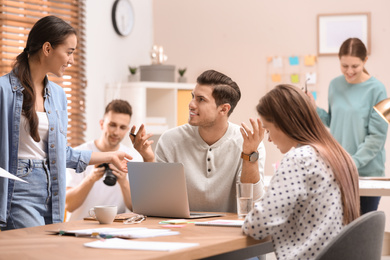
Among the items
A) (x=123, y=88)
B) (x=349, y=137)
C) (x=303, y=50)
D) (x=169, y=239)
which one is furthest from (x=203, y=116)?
(x=303, y=50)

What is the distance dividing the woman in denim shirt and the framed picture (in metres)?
3.22

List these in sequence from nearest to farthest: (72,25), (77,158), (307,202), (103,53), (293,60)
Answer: (307,202)
(77,158)
(72,25)
(103,53)
(293,60)

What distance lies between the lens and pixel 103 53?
4.79 metres

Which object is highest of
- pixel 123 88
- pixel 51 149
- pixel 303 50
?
pixel 303 50

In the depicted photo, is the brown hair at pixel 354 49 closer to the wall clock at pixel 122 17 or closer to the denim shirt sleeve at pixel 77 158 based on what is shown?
the denim shirt sleeve at pixel 77 158

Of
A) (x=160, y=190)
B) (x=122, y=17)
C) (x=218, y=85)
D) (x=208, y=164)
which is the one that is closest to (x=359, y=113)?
(x=218, y=85)

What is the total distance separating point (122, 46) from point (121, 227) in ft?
10.7

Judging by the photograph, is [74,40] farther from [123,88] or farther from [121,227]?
[123,88]

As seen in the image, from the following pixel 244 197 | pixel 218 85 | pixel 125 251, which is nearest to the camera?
pixel 125 251

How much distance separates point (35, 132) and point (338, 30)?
3506mm

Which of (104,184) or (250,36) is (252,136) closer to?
(104,184)

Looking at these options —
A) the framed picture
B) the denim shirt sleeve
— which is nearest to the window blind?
the denim shirt sleeve

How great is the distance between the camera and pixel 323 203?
1718mm

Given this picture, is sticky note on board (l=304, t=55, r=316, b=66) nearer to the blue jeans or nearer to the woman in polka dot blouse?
the blue jeans
